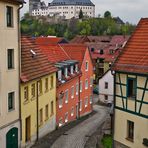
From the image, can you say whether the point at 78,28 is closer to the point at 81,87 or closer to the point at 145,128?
the point at 81,87

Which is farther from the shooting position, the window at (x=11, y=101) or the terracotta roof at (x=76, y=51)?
the terracotta roof at (x=76, y=51)

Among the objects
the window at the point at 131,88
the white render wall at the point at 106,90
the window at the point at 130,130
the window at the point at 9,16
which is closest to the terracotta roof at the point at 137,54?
the window at the point at 131,88

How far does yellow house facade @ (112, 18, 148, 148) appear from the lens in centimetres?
2305

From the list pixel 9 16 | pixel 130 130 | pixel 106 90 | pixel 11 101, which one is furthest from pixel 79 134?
pixel 106 90

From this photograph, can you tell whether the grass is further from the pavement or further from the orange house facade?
the orange house facade

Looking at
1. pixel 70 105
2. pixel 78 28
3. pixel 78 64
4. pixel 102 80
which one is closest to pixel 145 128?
pixel 70 105

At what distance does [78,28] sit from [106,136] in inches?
5240

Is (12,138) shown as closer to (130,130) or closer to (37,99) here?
(37,99)

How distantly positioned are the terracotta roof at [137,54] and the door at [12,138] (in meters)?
8.42

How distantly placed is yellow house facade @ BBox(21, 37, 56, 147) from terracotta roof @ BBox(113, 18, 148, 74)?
748 centimetres

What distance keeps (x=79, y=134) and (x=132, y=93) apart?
12680 millimetres

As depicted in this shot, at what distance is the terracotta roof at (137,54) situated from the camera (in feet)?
77.1

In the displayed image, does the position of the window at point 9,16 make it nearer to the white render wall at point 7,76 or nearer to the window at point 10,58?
the white render wall at point 7,76

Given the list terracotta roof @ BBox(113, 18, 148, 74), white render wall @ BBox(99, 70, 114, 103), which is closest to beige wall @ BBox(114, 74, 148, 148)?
terracotta roof @ BBox(113, 18, 148, 74)
